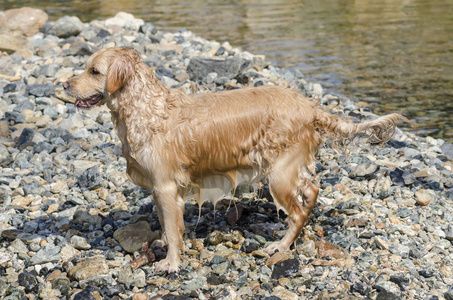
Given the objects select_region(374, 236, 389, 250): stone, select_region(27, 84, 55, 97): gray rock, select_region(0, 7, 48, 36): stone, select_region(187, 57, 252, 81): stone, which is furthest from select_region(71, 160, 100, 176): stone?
select_region(0, 7, 48, 36): stone

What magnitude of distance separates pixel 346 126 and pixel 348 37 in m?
13.4

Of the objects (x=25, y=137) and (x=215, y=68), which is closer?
(x=25, y=137)

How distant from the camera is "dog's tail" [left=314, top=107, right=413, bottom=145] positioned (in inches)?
213

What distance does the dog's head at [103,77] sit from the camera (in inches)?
196

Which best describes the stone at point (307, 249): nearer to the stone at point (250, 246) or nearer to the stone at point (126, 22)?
the stone at point (250, 246)

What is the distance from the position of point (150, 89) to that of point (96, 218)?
74.3 inches

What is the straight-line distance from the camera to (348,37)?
18062 millimetres

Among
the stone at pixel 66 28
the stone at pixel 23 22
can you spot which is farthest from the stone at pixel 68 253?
the stone at pixel 23 22

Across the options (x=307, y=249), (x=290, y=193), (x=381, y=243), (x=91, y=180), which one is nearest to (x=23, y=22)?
(x=91, y=180)

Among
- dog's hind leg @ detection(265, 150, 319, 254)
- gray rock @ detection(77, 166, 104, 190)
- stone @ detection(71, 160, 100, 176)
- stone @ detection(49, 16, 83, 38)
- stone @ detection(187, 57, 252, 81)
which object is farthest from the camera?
stone @ detection(49, 16, 83, 38)

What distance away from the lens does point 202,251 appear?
18.2 feet

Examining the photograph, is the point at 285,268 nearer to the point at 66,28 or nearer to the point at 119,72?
the point at 119,72

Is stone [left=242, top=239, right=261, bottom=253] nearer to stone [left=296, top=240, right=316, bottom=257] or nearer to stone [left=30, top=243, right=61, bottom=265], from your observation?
stone [left=296, top=240, right=316, bottom=257]

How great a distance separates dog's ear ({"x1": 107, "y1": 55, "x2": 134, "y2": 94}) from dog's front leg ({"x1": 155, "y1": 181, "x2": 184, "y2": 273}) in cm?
103
